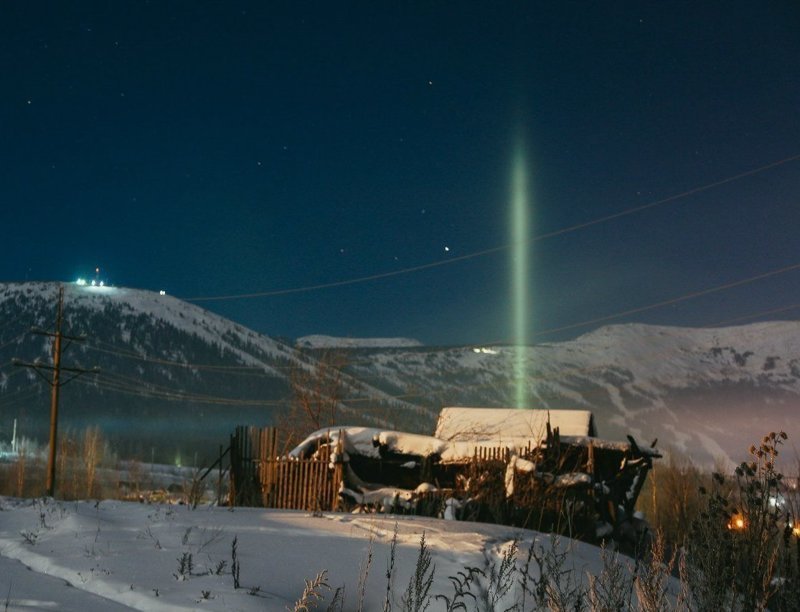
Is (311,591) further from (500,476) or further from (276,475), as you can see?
(276,475)

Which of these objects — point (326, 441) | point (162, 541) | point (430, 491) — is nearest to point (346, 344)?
point (326, 441)

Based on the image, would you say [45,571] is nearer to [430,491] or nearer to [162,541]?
[162,541]

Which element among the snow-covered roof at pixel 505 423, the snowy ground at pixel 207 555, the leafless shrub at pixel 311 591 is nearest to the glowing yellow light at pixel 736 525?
the snowy ground at pixel 207 555

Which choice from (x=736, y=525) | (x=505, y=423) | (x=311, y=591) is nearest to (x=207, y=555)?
(x=311, y=591)

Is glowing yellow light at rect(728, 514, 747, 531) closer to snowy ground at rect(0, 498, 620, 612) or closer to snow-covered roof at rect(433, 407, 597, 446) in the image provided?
snowy ground at rect(0, 498, 620, 612)

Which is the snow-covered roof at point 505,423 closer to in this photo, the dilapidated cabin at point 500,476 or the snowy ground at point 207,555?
the dilapidated cabin at point 500,476

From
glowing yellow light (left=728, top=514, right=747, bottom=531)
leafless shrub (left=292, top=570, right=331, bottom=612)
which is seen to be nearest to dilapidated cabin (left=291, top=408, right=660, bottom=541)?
glowing yellow light (left=728, top=514, right=747, bottom=531)
